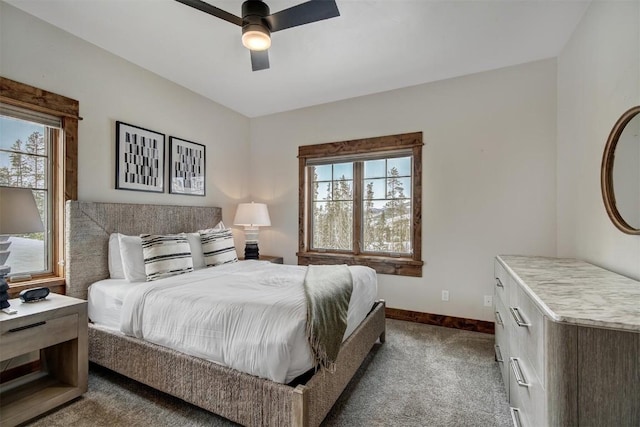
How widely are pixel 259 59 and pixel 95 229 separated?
2.09 m

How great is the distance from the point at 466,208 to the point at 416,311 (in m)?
1.36

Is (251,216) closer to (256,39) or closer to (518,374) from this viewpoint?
(256,39)

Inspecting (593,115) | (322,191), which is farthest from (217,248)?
(593,115)

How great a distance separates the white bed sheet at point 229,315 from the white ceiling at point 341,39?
2.10 meters

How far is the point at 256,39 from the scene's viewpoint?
79.3 inches

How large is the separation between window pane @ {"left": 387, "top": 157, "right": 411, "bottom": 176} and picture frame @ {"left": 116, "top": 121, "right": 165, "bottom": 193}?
2.74 m

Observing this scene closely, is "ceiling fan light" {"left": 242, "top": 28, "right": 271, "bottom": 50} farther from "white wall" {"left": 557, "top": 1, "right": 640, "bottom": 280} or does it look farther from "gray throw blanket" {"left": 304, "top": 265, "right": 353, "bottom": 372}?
"white wall" {"left": 557, "top": 1, "right": 640, "bottom": 280}

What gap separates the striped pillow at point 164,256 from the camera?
2.48 meters

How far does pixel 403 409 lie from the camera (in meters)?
1.89

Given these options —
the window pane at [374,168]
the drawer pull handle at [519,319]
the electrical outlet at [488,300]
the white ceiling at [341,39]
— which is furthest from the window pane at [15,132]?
the electrical outlet at [488,300]

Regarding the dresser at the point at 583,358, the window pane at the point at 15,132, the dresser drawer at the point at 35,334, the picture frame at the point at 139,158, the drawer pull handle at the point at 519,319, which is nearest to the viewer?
the dresser at the point at 583,358

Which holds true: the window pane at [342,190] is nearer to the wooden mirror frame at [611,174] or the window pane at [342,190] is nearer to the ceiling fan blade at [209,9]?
the ceiling fan blade at [209,9]

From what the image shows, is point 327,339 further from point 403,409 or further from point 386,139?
point 386,139

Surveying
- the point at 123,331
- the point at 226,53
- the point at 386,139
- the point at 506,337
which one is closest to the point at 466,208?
the point at 386,139
